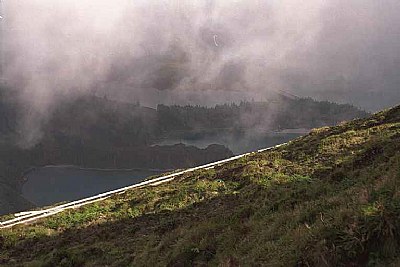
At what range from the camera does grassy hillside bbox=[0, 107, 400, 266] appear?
19.9 feet

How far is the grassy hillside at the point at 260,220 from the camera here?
606cm

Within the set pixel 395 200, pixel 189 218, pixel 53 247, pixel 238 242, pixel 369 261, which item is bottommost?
pixel 53 247

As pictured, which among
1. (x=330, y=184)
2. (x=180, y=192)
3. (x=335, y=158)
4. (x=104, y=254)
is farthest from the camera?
(x=180, y=192)

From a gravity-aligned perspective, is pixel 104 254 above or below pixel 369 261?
below

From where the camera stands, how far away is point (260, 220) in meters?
10.3

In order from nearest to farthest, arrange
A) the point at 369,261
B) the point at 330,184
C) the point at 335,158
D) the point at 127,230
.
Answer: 1. the point at 369,261
2. the point at 330,184
3. the point at 127,230
4. the point at 335,158

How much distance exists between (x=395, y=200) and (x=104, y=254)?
36.5 feet

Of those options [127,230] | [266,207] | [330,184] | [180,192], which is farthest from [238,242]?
[180,192]

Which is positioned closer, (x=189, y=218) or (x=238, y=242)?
(x=238, y=242)

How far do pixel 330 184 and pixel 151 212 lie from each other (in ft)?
36.0

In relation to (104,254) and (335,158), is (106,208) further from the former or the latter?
(335,158)

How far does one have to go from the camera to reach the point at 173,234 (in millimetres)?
12195

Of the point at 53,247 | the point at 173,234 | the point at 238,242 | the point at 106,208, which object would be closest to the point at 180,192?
the point at 106,208

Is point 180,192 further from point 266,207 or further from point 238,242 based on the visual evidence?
point 238,242
